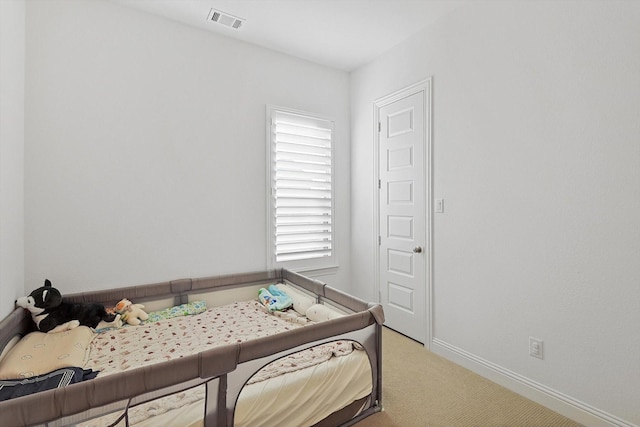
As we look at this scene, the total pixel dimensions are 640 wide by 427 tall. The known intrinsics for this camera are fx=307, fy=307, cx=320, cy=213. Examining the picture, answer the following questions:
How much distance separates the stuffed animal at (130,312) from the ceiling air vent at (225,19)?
232 centimetres

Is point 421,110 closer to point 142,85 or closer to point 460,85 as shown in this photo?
point 460,85

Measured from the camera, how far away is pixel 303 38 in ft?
9.24

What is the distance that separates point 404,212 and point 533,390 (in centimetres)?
158

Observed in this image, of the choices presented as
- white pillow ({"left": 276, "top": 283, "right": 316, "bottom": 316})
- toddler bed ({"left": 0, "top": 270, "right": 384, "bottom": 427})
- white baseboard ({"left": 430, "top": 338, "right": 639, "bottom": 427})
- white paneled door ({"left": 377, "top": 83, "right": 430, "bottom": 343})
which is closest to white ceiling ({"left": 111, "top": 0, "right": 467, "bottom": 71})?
white paneled door ({"left": 377, "top": 83, "right": 430, "bottom": 343})

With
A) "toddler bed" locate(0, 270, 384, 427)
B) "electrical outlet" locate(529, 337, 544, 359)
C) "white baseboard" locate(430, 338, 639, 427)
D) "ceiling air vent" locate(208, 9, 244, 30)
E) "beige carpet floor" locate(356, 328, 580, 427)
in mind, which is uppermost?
"ceiling air vent" locate(208, 9, 244, 30)

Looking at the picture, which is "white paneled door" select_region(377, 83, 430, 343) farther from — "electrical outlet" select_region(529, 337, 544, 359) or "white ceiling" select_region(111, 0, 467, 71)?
"electrical outlet" select_region(529, 337, 544, 359)

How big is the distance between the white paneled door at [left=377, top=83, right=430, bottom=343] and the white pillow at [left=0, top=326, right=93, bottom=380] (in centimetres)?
243

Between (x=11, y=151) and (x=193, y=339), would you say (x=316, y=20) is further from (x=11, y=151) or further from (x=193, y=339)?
(x=193, y=339)

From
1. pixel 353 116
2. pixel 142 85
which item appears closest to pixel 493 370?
pixel 353 116

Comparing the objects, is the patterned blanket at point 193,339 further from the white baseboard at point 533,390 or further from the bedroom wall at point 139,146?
the white baseboard at point 533,390

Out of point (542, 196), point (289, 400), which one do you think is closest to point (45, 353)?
point (289, 400)

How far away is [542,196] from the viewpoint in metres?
1.92

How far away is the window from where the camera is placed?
3025mm

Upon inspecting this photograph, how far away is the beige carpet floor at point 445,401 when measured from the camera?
1.75m
